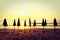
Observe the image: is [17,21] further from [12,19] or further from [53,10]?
[53,10]

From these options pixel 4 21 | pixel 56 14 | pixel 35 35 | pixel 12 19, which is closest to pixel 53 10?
pixel 56 14

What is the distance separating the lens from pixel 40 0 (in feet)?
7.29

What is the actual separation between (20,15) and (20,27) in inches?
9.2

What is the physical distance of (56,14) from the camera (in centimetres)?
217

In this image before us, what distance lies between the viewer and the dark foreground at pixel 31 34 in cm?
209

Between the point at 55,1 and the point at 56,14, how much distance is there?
0.25m

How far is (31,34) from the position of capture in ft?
6.98

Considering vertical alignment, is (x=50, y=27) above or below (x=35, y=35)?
above

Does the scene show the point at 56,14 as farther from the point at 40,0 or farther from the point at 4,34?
the point at 4,34

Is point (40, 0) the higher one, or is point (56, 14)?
point (40, 0)

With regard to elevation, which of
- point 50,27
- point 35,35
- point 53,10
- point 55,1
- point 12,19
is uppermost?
point 55,1

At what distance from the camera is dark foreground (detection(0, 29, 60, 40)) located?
82.4 inches

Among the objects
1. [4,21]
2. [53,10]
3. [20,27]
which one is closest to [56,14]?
[53,10]

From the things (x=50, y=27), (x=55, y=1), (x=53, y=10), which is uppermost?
(x=55, y=1)
